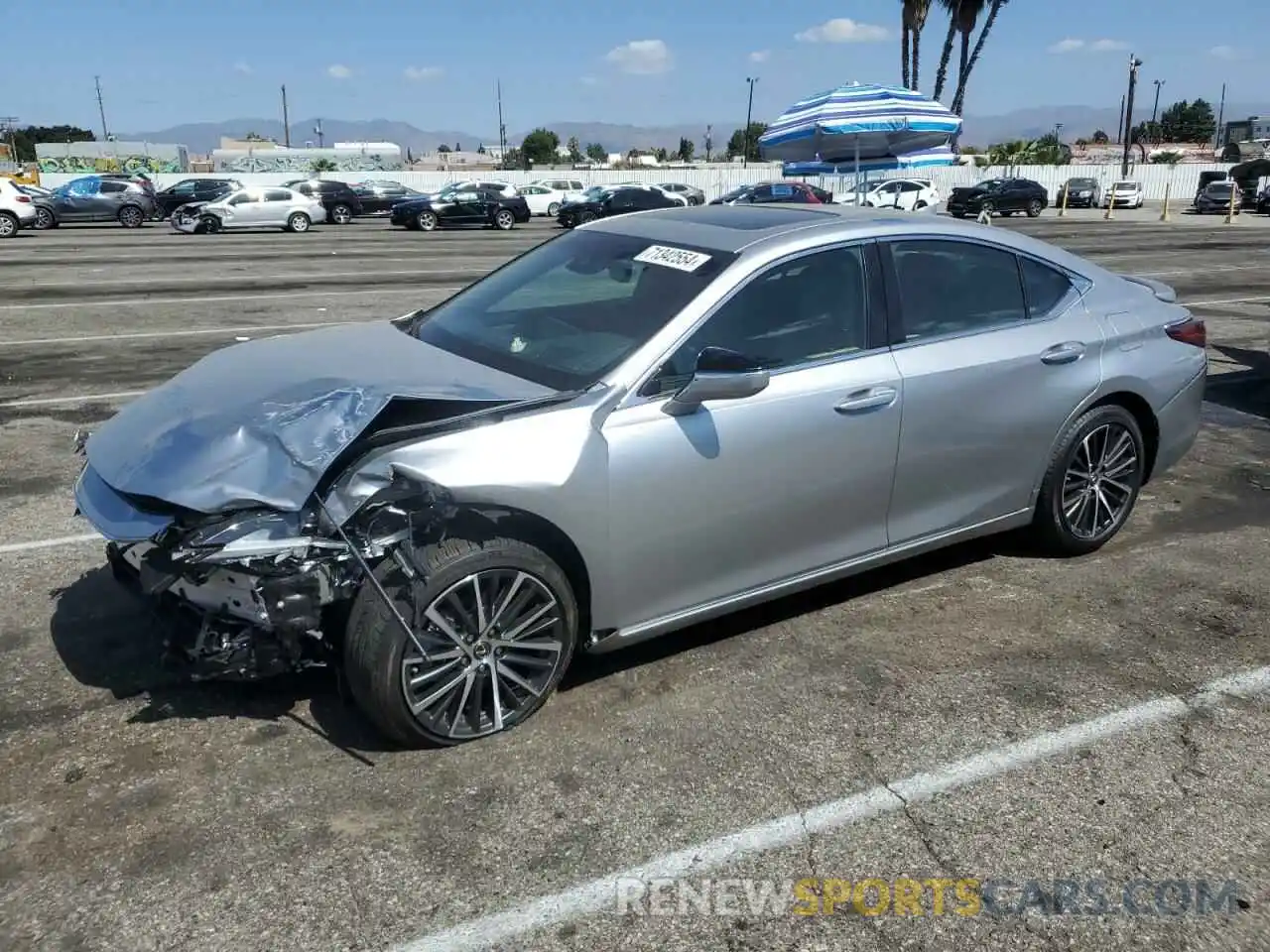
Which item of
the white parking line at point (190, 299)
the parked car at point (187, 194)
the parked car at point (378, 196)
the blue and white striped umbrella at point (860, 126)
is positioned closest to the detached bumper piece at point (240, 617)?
the white parking line at point (190, 299)

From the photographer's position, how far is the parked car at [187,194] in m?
35.6

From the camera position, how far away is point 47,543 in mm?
5410

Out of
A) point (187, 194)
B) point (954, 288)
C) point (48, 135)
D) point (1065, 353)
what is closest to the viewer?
point (954, 288)

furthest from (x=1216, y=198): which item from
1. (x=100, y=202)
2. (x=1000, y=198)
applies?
(x=100, y=202)

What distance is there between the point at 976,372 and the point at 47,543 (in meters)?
4.57

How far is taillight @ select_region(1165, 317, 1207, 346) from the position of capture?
540 centimetres

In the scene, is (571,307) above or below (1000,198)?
above

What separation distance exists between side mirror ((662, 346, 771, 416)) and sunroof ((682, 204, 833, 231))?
94 cm

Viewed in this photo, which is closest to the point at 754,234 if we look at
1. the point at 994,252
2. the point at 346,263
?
the point at 994,252

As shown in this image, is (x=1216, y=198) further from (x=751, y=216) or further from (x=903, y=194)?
(x=751, y=216)

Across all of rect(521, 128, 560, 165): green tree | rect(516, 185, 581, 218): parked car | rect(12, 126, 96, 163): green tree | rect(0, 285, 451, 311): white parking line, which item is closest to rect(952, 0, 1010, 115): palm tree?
rect(516, 185, 581, 218): parked car

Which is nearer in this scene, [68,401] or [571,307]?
[571,307]

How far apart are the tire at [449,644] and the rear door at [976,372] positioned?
162 centimetres

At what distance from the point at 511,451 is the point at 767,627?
162cm
